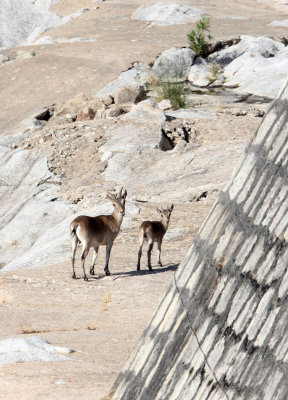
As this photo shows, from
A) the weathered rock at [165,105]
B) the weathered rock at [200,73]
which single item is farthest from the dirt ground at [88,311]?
the weathered rock at [200,73]

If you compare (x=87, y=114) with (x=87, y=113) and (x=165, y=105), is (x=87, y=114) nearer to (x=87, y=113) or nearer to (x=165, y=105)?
(x=87, y=113)

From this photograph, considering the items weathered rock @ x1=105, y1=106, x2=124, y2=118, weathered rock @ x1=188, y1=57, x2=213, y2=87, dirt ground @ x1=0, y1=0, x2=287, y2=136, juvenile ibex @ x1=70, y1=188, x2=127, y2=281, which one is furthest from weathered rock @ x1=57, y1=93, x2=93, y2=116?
juvenile ibex @ x1=70, y1=188, x2=127, y2=281

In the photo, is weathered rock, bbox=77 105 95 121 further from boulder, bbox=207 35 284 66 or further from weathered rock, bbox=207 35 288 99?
boulder, bbox=207 35 284 66

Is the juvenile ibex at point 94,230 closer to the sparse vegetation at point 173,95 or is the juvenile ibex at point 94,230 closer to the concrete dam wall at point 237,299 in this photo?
the concrete dam wall at point 237,299

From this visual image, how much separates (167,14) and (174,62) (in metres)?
14.3

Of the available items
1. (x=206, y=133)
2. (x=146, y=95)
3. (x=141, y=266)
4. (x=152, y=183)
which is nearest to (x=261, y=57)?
(x=146, y=95)

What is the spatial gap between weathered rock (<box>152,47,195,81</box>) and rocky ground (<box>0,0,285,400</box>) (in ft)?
4.50

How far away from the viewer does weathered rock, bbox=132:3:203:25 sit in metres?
50.1

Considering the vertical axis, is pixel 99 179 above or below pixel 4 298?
below

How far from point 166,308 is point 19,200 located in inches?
820

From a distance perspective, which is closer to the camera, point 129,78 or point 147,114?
point 147,114

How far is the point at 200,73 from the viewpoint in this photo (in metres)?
37.5

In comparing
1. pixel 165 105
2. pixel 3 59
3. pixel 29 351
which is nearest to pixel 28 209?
pixel 165 105

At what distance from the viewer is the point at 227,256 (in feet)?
7.50
